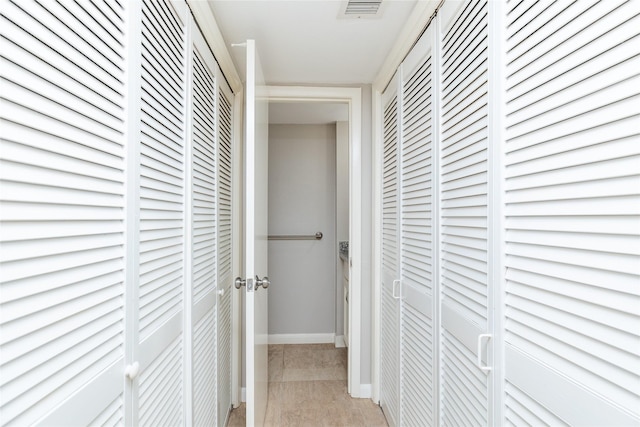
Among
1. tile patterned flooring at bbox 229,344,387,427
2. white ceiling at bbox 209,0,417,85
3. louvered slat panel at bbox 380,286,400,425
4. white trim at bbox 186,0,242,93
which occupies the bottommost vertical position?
tile patterned flooring at bbox 229,344,387,427

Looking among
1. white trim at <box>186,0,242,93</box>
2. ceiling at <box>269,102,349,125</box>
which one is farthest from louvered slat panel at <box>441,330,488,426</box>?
ceiling at <box>269,102,349,125</box>

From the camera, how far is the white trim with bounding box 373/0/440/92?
148 centimetres

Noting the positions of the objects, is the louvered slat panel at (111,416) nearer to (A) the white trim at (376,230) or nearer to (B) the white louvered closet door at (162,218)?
(B) the white louvered closet door at (162,218)

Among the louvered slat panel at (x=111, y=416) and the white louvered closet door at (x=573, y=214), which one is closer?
the white louvered closet door at (x=573, y=214)

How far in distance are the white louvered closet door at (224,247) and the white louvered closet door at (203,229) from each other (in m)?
0.11

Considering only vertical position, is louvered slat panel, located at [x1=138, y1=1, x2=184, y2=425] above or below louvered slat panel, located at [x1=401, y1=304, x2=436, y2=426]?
above

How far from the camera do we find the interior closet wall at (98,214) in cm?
56

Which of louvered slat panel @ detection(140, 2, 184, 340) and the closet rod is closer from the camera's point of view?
louvered slat panel @ detection(140, 2, 184, 340)

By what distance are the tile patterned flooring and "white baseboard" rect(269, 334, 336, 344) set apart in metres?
0.26

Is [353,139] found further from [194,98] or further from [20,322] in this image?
[20,322]

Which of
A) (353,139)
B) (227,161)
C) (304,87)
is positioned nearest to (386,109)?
(353,139)

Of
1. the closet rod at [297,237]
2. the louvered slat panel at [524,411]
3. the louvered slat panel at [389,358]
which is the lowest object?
the louvered slat panel at [389,358]

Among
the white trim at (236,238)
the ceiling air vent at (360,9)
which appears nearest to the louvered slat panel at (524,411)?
the ceiling air vent at (360,9)

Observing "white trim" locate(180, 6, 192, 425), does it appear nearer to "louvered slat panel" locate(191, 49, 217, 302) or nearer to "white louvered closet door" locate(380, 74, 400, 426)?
"louvered slat panel" locate(191, 49, 217, 302)
